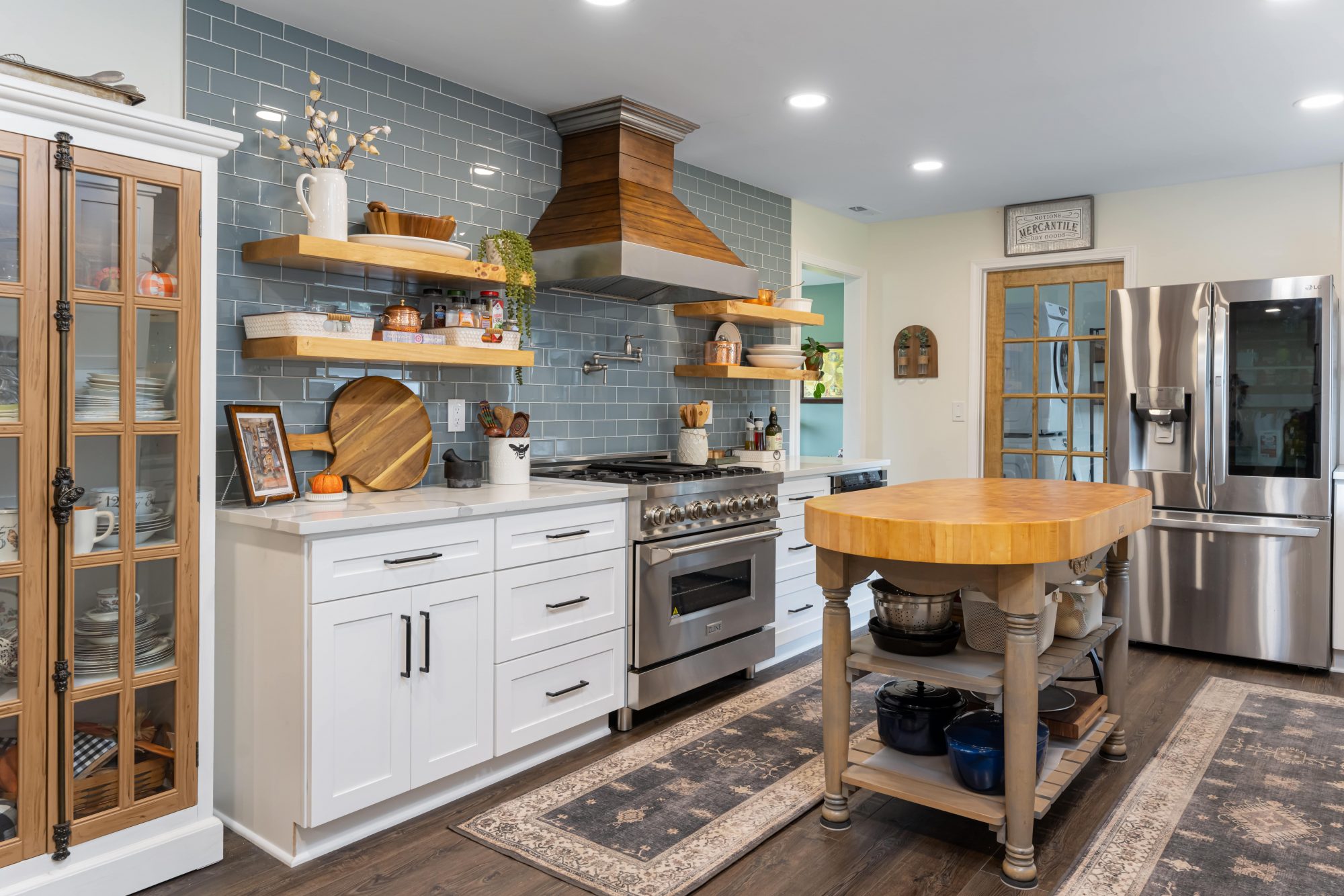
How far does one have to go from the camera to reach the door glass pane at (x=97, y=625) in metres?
2.13

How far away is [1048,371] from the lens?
17.9 ft

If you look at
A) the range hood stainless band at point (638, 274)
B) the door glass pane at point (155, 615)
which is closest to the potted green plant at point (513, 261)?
the range hood stainless band at point (638, 274)

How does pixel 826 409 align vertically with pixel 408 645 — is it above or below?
above

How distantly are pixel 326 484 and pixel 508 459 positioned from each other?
2.35 ft

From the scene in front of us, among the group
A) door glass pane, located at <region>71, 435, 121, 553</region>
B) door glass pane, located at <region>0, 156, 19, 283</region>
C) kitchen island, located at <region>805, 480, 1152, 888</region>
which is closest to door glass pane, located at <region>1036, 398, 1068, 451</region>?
kitchen island, located at <region>805, 480, 1152, 888</region>

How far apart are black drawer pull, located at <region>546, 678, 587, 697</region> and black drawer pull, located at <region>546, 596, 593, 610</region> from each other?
0.27 m

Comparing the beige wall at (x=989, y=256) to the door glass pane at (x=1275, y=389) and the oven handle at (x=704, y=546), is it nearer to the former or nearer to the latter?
the door glass pane at (x=1275, y=389)

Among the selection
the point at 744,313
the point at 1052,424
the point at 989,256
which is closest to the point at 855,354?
the point at 989,256

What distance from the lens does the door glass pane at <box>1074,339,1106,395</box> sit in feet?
17.3

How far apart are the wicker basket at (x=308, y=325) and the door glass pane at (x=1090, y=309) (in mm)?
4156

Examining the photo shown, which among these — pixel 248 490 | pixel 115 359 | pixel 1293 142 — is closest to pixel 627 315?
pixel 248 490

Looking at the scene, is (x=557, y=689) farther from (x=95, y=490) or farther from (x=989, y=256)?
(x=989, y=256)

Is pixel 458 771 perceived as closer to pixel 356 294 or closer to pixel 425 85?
pixel 356 294

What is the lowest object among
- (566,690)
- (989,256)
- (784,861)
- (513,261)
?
(784,861)
